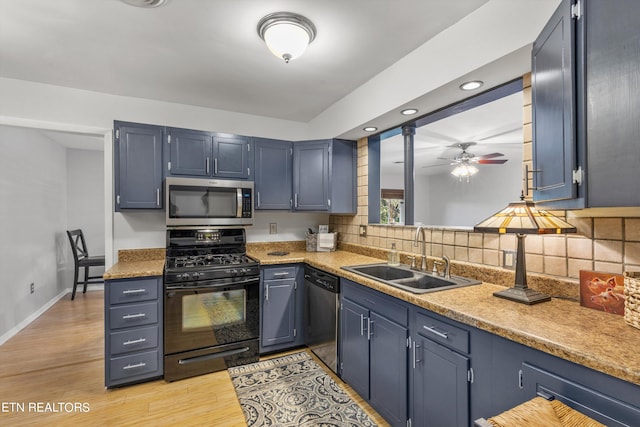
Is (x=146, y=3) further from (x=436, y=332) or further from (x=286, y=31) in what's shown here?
(x=436, y=332)

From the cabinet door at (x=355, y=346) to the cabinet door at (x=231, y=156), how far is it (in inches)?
65.6

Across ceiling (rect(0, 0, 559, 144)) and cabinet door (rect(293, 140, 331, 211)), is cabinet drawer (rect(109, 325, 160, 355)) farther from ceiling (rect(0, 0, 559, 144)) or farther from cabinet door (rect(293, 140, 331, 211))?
ceiling (rect(0, 0, 559, 144))

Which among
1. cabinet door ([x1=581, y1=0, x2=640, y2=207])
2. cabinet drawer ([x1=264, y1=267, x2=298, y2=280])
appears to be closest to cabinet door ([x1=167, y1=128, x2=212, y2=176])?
cabinet drawer ([x1=264, y1=267, x2=298, y2=280])

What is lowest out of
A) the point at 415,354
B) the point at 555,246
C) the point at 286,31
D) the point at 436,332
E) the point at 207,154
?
the point at 415,354

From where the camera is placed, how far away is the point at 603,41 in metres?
0.99

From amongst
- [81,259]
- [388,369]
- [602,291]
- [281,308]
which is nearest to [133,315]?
[281,308]

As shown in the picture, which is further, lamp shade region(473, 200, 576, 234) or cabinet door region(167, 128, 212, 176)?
cabinet door region(167, 128, 212, 176)

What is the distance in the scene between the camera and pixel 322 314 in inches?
101

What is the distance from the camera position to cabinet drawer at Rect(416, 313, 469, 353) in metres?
1.37

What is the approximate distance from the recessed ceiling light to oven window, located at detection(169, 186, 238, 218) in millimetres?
2105

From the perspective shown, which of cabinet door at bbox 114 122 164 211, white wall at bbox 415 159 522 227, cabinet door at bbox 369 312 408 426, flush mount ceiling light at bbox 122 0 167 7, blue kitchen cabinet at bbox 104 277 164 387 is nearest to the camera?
flush mount ceiling light at bbox 122 0 167 7

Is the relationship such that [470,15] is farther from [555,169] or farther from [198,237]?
[198,237]

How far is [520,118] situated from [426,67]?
79.8 inches

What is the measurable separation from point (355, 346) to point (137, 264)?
203 centimetres
